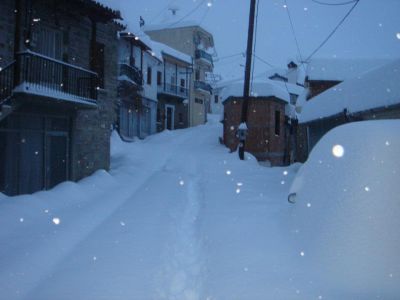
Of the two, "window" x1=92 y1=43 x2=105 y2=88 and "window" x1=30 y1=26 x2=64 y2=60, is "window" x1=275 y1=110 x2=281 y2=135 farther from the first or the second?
"window" x1=30 y1=26 x2=64 y2=60

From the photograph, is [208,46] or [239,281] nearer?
[239,281]

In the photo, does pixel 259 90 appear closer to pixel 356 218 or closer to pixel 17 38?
pixel 17 38

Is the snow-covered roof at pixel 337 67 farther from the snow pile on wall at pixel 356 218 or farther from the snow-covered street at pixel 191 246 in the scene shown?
the snow pile on wall at pixel 356 218

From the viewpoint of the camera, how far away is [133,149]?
863 inches

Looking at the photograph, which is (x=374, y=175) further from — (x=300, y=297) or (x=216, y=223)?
(x=216, y=223)

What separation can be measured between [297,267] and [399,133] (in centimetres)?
225

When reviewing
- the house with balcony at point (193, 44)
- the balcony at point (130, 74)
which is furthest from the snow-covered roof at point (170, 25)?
the balcony at point (130, 74)

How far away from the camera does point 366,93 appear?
10.9 metres

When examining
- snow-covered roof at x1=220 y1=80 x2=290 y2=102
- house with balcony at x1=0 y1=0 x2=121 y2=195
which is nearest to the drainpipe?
house with balcony at x1=0 y1=0 x2=121 y2=195

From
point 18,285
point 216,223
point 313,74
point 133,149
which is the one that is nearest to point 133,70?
point 133,149

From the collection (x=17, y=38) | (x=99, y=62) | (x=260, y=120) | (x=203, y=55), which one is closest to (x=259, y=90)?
(x=260, y=120)

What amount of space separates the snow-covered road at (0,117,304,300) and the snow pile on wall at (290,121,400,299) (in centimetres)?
50

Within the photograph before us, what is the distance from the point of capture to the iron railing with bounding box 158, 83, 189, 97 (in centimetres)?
3508

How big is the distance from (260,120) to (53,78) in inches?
559
